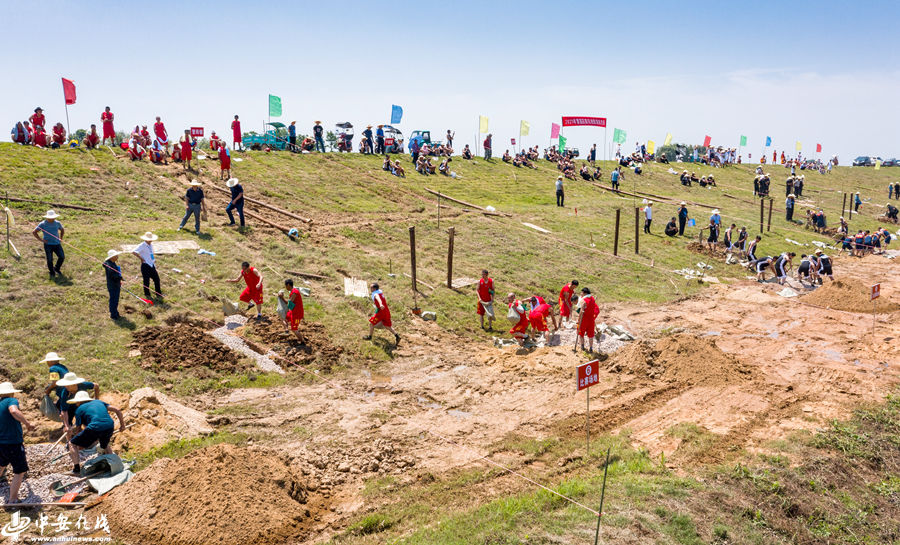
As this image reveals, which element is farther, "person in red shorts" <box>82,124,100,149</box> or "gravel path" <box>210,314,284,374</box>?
"person in red shorts" <box>82,124,100,149</box>

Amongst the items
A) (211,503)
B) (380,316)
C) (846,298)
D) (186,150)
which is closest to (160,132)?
(186,150)

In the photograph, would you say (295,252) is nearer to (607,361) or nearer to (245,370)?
(245,370)

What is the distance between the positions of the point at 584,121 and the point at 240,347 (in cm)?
2956

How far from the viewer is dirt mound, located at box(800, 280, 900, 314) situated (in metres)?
20.7

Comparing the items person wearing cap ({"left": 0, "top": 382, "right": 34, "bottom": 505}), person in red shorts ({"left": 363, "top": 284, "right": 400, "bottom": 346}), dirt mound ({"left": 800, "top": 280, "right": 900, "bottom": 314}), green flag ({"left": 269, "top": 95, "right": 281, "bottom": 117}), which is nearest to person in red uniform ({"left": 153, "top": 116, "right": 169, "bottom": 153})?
green flag ({"left": 269, "top": 95, "right": 281, "bottom": 117})

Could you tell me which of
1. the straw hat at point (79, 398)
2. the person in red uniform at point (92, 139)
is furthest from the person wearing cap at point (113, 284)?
the person in red uniform at point (92, 139)

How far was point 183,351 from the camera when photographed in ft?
44.0

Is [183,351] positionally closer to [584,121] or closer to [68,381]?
[68,381]

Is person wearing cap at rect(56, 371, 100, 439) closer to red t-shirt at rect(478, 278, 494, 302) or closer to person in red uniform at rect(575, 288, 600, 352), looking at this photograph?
red t-shirt at rect(478, 278, 494, 302)

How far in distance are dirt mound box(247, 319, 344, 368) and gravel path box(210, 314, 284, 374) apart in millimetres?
349

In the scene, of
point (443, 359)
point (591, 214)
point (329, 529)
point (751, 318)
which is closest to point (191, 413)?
point (329, 529)

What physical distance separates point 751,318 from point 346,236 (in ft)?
49.9

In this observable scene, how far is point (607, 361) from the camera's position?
15008 mm

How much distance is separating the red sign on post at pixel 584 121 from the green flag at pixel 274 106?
17.7 meters
